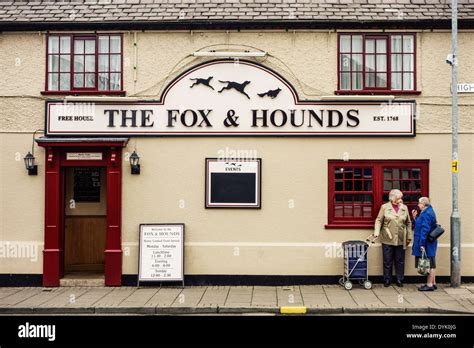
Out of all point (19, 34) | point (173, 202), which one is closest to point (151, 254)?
point (173, 202)

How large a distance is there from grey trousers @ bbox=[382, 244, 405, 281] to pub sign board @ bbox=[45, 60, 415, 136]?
2.61m

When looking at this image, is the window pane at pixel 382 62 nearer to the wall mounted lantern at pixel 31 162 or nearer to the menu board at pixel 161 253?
the menu board at pixel 161 253

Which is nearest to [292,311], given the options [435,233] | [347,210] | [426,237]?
[347,210]

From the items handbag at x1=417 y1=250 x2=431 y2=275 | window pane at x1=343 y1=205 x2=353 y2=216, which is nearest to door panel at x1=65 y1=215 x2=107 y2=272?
window pane at x1=343 y1=205 x2=353 y2=216

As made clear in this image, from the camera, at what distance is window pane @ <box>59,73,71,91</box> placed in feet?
43.7

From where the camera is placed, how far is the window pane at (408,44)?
43.2ft

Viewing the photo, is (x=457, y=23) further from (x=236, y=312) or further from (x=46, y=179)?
(x=46, y=179)

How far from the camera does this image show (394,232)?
489 inches

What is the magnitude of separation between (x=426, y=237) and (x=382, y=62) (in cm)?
400

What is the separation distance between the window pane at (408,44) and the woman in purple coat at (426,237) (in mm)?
3376

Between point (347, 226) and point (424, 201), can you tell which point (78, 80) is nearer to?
point (347, 226)

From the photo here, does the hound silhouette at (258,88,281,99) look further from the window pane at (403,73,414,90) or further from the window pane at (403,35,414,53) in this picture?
the window pane at (403,35,414,53)

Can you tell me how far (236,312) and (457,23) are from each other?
25.6ft

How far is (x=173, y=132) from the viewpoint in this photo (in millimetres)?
13133
